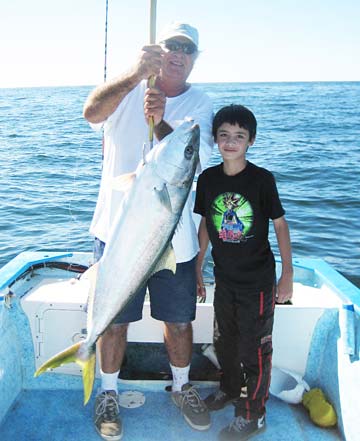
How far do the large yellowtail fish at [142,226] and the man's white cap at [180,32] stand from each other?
0.89 metres

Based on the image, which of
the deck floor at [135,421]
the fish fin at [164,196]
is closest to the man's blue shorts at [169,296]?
the deck floor at [135,421]

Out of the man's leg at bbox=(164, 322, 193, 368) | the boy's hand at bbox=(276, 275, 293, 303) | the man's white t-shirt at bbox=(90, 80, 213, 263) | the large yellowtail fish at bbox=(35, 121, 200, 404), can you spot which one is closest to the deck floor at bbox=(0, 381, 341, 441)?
the man's leg at bbox=(164, 322, 193, 368)

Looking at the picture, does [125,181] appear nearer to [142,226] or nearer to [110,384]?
[142,226]

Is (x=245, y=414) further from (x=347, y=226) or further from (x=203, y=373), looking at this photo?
(x=347, y=226)

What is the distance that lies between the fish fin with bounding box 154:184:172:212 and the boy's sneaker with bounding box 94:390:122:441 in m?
1.62

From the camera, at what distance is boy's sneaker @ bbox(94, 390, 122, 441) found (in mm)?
3307

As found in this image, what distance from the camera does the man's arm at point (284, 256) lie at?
3.16 m

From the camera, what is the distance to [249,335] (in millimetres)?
3270

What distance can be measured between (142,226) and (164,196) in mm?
183

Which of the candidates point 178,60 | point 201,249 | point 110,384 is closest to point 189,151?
point 178,60

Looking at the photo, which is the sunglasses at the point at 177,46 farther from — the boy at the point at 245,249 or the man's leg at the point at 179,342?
the man's leg at the point at 179,342

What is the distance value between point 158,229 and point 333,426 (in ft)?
6.60

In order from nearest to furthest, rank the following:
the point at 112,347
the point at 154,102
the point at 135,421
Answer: the point at 154,102, the point at 112,347, the point at 135,421

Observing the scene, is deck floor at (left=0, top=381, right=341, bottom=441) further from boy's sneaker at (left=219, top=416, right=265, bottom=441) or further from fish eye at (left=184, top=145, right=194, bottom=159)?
fish eye at (left=184, top=145, right=194, bottom=159)
